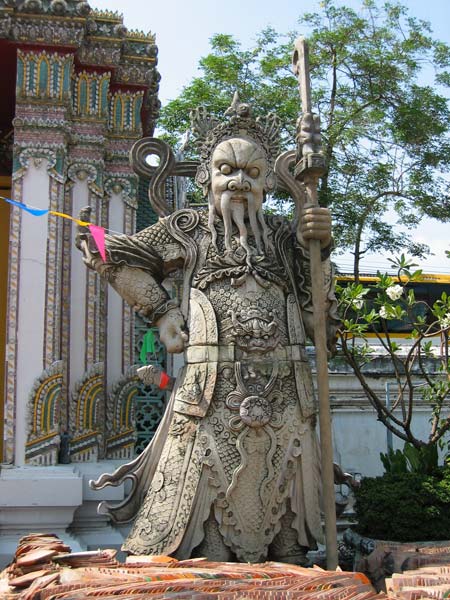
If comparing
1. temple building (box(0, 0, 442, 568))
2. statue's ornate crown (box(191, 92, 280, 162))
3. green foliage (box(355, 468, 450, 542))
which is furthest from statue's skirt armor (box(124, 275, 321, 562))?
temple building (box(0, 0, 442, 568))

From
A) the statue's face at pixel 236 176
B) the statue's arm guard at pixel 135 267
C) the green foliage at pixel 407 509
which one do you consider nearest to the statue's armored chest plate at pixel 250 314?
the statue's arm guard at pixel 135 267

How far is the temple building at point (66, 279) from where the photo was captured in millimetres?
6090

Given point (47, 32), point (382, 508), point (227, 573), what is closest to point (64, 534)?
point (382, 508)

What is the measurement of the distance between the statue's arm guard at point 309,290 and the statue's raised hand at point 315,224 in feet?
0.67

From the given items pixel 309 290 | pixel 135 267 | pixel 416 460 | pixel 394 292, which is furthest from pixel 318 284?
pixel 416 460

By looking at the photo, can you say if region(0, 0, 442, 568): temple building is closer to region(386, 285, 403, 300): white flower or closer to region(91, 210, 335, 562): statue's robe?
region(91, 210, 335, 562): statue's robe

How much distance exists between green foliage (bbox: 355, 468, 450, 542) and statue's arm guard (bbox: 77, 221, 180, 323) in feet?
6.85

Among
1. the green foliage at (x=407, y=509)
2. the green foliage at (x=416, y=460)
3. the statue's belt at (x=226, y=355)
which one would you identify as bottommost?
the green foliage at (x=407, y=509)

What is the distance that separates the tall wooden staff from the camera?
412 cm

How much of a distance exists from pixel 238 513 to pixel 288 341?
1052 millimetres

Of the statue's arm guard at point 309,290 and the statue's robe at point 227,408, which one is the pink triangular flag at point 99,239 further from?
the statue's arm guard at point 309,290

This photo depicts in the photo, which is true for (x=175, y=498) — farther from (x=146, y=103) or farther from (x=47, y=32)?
(x=146, y=103)

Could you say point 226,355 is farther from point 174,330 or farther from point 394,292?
point 394,292

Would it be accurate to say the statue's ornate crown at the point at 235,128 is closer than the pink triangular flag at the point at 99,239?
No
